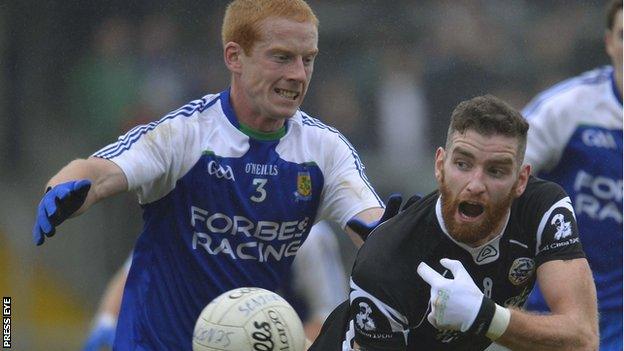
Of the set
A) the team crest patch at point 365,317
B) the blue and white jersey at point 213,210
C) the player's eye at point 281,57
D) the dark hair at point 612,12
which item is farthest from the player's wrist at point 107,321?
the team crest patch at point 365,317

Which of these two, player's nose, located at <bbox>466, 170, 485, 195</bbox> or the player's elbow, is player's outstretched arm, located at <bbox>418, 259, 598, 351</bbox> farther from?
player's nose, located at <bbox>466, 170, 485, 195</bbox>

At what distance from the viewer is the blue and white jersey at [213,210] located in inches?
232

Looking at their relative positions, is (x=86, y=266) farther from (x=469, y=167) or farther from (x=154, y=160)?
(x=469, y=167)

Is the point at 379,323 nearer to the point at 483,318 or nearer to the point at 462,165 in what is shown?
the point at 483,318

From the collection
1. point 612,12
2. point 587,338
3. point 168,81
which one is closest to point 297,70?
point 587,338

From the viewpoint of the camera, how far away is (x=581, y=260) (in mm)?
5012

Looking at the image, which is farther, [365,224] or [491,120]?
[365,224]

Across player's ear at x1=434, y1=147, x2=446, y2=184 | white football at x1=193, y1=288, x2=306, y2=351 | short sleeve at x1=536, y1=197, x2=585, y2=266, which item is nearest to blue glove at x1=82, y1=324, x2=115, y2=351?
white football at x1=193, y1=288, x2=306, y2=351

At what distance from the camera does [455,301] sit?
15.2 feet

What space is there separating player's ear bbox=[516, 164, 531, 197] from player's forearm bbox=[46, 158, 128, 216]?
5.54 ft

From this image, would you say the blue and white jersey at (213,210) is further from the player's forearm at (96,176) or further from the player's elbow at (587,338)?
the player's elbow at (587,338)

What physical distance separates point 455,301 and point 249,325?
866 mm

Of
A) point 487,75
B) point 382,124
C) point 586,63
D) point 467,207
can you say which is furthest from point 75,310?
point 467,207

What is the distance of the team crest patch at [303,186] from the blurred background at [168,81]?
17.0 ft
